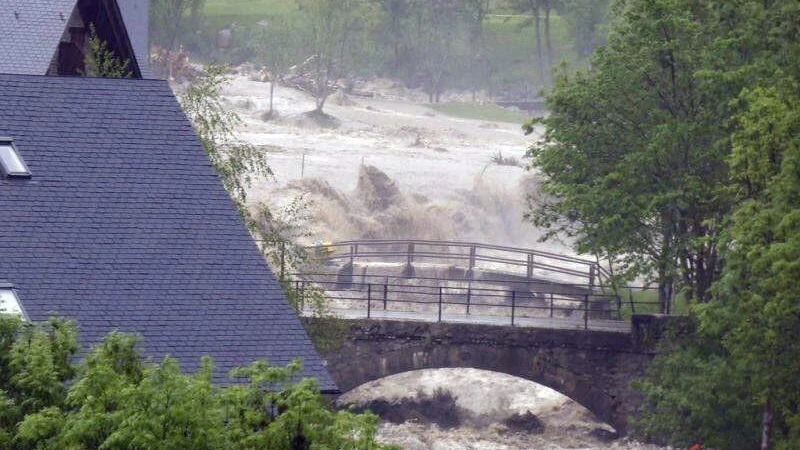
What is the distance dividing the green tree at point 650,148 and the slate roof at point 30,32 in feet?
38.3

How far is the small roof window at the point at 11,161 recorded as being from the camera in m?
16.5

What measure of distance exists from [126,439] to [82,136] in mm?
6252

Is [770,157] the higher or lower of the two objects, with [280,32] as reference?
lower

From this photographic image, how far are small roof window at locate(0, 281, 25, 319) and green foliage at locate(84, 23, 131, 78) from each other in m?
7.65

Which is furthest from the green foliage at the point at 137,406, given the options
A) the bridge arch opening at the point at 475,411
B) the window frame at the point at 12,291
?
the bridge arch opening at the point at 475,411

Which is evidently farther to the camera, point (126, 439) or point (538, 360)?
point (538, 360)

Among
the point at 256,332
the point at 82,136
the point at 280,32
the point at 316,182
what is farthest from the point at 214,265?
the point at 280,32

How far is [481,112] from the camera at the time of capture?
258 ft

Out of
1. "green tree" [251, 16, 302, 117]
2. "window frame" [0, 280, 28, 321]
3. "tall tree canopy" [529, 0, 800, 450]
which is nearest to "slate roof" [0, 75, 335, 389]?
"window frame" [0, 280, 28, 321]

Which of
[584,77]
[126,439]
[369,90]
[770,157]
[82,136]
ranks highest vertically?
[369,90]

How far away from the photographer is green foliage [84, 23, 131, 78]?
75.6ft

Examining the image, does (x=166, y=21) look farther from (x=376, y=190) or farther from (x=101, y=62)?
(x=101, y=62)

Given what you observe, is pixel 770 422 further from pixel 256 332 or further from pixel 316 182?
pixel 316 182

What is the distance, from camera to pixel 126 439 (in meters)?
11.8
